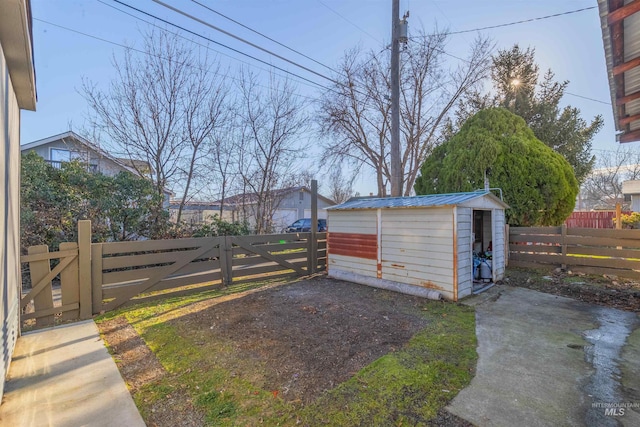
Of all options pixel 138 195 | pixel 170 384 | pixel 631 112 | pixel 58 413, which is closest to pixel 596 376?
→ pixel 170 384

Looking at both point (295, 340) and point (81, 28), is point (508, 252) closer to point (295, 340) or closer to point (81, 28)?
point (295, 340)

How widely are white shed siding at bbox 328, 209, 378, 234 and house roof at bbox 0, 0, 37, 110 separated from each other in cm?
534

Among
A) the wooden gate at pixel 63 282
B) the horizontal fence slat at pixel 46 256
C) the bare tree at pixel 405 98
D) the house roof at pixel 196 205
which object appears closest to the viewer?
the horizontal fence slat at pixel 46 256

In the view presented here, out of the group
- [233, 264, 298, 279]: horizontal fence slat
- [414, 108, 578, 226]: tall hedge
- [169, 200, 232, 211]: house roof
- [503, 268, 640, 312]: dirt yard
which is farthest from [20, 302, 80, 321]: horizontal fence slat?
[414, 108, 578, 226]: tall hedge

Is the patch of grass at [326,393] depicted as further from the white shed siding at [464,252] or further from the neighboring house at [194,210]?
the neighboring house at [194,210]

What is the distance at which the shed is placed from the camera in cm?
506

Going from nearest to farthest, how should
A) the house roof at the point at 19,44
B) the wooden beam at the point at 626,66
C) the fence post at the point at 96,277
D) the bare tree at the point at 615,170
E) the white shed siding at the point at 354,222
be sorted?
1. the house roof at the point at 19,44
2. the wooden beam at the point at 626,66
3. the fence post at the point at 96,277
4. the white shed siding at the point at 354,222
5. the bare tree at the point at 615,170

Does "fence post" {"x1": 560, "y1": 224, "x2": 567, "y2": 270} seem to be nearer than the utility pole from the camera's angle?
Yes

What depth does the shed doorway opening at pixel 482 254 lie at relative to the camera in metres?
6.25

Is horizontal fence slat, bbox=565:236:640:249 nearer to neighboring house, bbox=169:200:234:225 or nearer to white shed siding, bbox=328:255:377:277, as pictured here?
white shed siding, bbox=328:255:377:277

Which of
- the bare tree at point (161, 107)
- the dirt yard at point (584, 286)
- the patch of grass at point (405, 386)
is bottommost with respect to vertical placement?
the dirt yard at point (584, 286)

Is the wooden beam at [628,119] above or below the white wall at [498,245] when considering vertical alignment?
above

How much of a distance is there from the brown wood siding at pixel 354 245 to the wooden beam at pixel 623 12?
4.39 meters

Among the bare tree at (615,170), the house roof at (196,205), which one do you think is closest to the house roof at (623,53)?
the house roof at (196,205)
